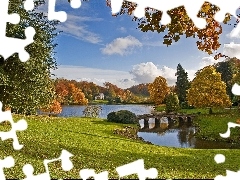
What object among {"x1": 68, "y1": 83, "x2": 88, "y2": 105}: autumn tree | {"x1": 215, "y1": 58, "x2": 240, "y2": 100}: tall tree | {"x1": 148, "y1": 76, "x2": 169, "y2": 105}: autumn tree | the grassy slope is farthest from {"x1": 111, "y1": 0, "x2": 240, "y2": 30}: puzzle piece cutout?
{"x1": 215, "y1": 58, "x2": 240, "y2": 100}: tall tree

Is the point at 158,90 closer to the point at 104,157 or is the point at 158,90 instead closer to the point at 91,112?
the point at 91,112

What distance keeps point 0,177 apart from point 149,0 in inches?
316

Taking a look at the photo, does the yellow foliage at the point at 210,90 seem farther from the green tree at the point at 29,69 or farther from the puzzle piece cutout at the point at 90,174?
the puzzle piece cutout at the point at 90,174

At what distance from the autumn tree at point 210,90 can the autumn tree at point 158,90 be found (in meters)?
9.18

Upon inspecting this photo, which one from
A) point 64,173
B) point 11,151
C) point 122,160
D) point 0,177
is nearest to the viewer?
point 0,177

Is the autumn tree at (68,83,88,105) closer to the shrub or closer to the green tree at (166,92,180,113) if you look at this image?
the shrub

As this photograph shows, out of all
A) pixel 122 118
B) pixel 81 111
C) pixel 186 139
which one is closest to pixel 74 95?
pixel 81 111

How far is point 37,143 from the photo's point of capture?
68.8 feet

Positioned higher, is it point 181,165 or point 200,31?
point 200,31

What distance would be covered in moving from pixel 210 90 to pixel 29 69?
38540mm

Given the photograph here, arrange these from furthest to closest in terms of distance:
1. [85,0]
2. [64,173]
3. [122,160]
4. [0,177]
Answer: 1. [122,160]
2. [64,173]
3. [0,177]
4. [85,0]

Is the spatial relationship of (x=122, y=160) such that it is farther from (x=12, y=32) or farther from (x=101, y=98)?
(x=101, y=98)

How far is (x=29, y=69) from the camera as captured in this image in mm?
23078

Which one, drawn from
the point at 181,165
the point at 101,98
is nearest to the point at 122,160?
the point at 181,165
